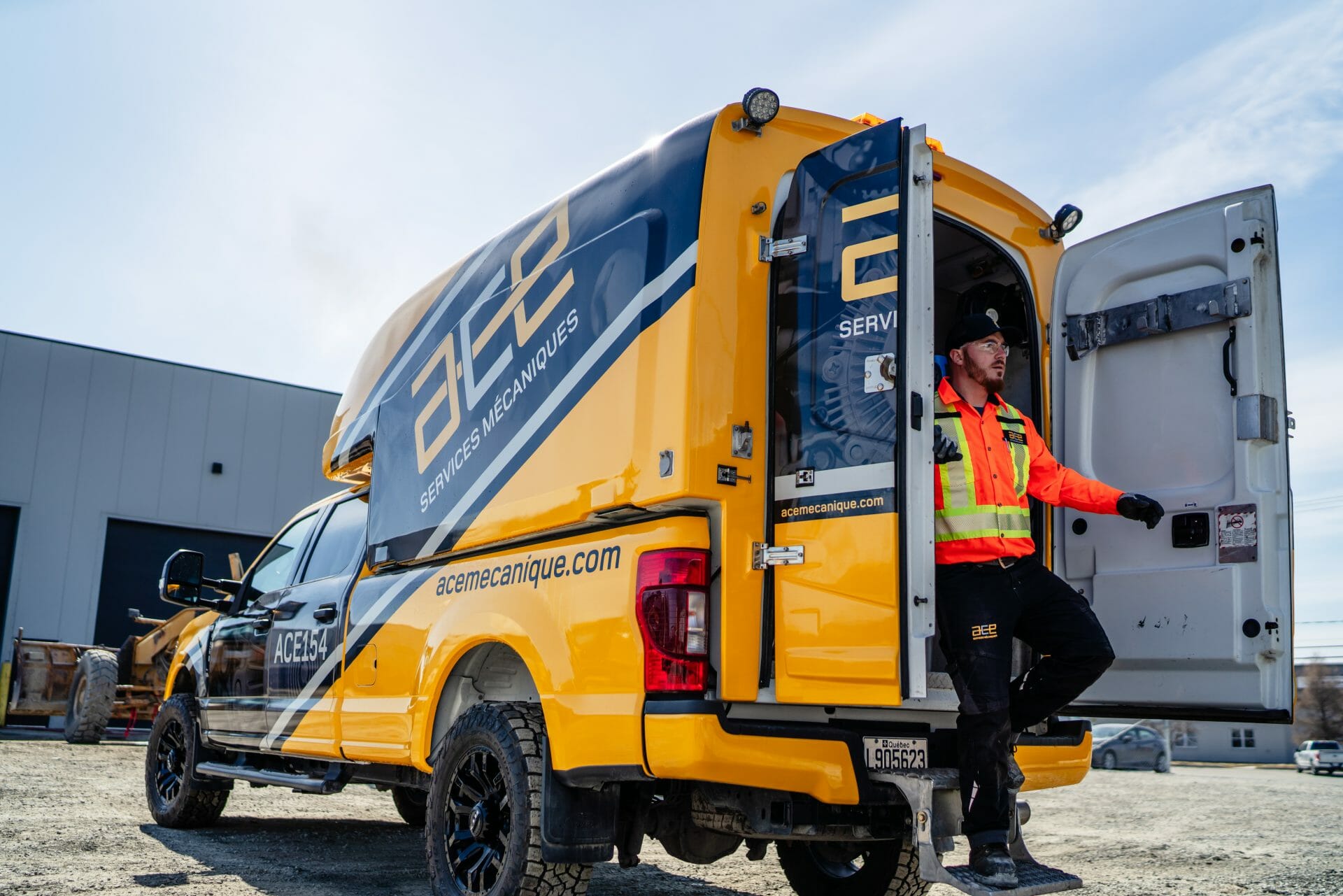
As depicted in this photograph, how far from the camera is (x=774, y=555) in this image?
136 inches

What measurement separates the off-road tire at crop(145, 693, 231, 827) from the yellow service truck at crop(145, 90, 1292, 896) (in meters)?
1.87

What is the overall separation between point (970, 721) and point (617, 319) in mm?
1783

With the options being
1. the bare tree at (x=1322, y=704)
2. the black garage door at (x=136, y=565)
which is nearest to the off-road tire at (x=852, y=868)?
the black garage door at (x=136, y=565)

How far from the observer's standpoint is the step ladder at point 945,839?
314 centimetres

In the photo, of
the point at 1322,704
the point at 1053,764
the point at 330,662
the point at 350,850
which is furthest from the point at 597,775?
the point at 1322,704

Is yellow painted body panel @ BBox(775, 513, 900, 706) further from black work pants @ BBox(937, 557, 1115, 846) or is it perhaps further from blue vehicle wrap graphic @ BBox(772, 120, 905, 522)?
black work pants @ BBox(937, 557, 1115, 846)

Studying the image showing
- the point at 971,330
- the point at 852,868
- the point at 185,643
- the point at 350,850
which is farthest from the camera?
the point at 185,643

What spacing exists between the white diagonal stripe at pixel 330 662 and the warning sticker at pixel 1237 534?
3.28 meters

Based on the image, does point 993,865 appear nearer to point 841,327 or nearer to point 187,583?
point 841,327

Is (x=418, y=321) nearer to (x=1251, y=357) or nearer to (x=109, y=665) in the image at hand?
(x=1251, y=357)

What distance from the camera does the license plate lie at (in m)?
3.34

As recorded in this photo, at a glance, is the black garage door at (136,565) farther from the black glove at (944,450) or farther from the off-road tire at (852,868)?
the black glove at (944,450)

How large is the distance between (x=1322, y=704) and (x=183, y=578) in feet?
178

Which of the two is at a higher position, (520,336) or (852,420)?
(520,336)
